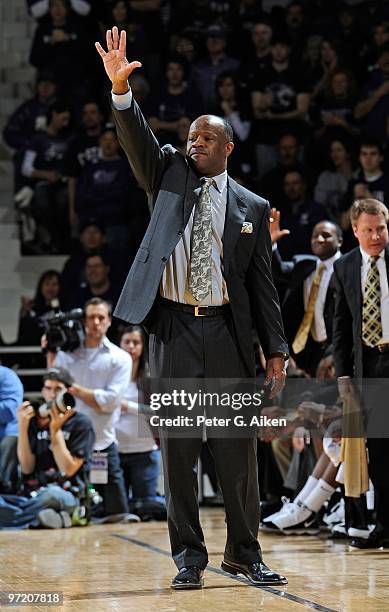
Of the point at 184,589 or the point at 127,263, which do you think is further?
the point at 127,263

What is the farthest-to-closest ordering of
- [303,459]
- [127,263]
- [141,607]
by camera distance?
[127,263] < [303,459] < [141,607]

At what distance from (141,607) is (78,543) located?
2.23 meters

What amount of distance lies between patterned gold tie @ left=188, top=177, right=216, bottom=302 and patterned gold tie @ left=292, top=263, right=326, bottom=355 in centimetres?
259

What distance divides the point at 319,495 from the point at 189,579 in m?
2.22

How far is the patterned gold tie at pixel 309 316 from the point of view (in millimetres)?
6621

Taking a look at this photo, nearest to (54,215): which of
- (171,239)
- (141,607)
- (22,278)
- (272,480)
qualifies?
(22,278)

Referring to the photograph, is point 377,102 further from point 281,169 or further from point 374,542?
point 374,542

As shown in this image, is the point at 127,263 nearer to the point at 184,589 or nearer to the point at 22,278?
the point at 22,278

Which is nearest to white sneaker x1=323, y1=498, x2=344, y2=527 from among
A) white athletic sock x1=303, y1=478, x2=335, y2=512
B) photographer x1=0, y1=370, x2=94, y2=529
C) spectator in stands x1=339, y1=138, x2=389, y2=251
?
white athletic sock x1=303, y1=478, x2=335, y2=512

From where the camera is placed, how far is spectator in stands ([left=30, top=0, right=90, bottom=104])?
10641mm

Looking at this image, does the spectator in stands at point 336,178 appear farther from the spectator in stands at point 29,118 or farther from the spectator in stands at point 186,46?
the spectator in stands at point 29,118

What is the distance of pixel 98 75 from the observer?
10734 mm

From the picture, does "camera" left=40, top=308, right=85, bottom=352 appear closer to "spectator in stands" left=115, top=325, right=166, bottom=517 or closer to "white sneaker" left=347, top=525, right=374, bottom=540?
"spectator in stands" left=115, top=325, right=166, bottom=517

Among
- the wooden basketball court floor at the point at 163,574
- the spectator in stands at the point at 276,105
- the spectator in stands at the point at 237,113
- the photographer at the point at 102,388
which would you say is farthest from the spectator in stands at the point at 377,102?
the wooden basketball court floor at the point at 163,574
